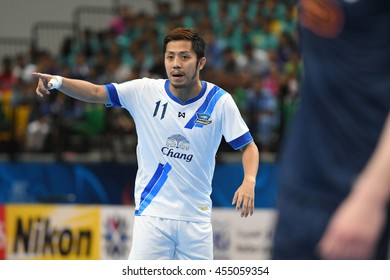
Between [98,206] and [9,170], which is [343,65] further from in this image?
[9,170]

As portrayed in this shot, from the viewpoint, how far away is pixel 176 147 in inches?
253

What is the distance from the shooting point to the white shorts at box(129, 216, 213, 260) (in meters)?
6.39

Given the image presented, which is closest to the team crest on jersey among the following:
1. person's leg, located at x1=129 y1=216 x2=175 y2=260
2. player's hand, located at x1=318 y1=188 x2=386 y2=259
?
person's leg, located at x1=129 y1=216 x2=175 y2=260

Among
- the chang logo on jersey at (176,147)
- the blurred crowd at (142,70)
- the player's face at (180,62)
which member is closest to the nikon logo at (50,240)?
the blurred crowd at (142,70)

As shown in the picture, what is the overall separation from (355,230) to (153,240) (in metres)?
4.19

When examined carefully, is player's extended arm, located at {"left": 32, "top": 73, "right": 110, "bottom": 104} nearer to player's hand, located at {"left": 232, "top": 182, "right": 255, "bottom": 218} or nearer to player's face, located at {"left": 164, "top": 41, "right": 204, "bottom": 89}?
player's face, located at {"left": 164, "top": 41, "right": 204, "bottom": 89}

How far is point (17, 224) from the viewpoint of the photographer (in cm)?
1273

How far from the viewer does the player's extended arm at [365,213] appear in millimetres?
2273

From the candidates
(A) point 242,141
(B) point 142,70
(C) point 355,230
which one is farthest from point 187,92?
(B) point 142,70

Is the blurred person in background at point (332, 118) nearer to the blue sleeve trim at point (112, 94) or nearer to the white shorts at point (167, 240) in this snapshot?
the white shorts at point (167, 240)

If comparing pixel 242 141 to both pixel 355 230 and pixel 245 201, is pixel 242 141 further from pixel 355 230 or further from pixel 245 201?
pixel 355 230
